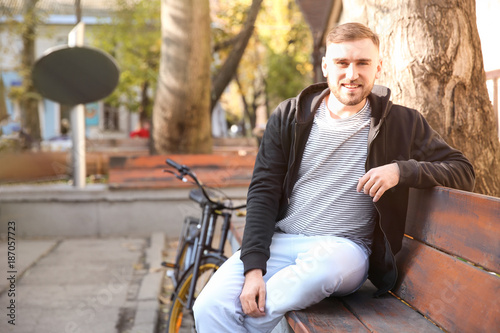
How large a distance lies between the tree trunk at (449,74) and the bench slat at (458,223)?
94cm

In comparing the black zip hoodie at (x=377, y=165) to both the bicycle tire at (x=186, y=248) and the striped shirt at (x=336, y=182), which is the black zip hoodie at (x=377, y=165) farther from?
the bicycle tire at (x=186, y=248)

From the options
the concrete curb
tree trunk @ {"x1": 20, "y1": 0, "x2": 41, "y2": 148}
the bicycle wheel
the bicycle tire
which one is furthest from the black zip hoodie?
tree trunk @ {"x1": 20, "y1": 0, "x2": 41, "y2": 148}

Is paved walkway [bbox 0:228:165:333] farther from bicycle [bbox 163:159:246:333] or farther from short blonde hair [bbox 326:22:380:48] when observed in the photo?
short blonde hair [bbox 326:22:380:48]

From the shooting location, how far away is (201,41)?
29.1 feet

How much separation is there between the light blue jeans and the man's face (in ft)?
2.19

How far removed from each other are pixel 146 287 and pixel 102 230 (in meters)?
2.88

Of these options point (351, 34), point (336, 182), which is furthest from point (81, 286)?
point (351, 34)

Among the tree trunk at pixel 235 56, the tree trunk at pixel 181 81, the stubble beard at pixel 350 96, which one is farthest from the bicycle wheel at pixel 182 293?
the tree trunk at pixel 235 56

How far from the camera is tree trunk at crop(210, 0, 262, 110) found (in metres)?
12.7

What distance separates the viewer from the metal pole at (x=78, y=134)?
26.9 ft

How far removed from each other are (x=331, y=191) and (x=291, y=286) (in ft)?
1.66

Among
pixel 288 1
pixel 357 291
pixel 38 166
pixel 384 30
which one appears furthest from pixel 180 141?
pixel 288 1

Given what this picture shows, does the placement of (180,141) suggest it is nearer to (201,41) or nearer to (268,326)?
(201,41)

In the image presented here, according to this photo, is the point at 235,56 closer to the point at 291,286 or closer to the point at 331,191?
the point at 331,191
